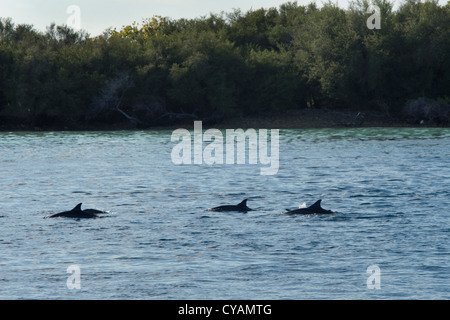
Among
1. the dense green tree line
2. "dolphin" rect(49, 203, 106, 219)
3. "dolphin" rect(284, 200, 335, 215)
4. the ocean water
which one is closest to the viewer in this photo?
the ocean water

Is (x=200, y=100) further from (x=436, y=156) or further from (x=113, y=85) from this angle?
(x=436, y=156)

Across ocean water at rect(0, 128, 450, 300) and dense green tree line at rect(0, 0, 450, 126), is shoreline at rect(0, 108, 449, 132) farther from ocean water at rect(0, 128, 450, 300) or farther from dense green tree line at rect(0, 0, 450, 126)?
ocean water at rect(0, 128, 450, 300)

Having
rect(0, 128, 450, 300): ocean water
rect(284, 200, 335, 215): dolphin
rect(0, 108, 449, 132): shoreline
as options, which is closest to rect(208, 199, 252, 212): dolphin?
rect(0, 128, 450, 300): ocean water

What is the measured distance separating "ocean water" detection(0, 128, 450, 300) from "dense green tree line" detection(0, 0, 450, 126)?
40289mm

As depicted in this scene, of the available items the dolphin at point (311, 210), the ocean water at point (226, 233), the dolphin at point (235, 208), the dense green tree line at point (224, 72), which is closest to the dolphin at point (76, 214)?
the ocean water at point (226, 233)

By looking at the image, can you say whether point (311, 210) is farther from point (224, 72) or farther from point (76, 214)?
point (224, 72)

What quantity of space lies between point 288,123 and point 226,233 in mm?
64325

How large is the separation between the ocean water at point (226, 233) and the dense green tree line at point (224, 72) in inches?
1586

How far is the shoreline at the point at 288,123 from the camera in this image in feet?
271

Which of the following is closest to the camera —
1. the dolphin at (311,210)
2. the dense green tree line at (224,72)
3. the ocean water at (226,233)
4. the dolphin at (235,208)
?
the ocean water at (226,233)

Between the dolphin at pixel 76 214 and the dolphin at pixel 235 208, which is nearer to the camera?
the dolphin at pixel 76 214

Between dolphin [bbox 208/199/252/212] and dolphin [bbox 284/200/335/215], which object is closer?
dolphin [bbox 284/200/335/215]

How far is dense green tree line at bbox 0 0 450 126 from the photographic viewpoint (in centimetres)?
8256

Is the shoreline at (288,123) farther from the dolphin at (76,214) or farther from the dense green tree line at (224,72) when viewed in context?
the dolphin at (76,214)
